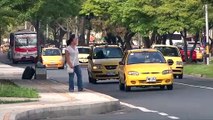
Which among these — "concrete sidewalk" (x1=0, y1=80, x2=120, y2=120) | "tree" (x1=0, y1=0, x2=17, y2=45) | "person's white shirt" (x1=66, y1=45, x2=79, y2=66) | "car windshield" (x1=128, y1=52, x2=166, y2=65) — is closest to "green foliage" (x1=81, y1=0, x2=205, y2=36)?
"car windshield" (x1=128, y1=52, x2=166, y2=65)

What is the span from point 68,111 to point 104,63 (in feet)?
50.7

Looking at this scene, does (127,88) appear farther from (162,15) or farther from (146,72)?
(162,15)

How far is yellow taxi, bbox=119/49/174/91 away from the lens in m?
25.3

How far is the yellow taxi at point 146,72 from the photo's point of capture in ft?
83.1

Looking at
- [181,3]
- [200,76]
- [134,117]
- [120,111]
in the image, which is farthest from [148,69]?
[181,3]

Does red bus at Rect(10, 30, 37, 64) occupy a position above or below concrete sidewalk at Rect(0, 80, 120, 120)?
above

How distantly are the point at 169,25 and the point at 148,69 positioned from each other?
25532 millimetres

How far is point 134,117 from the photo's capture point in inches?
A: 638

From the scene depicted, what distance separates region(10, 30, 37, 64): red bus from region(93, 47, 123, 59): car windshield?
38174 millimetres

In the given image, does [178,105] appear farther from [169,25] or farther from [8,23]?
[169,25]

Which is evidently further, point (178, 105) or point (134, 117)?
point (178, 105)

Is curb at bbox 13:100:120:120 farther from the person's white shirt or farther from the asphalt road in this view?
the person's white shirt

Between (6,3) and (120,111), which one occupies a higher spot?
(6,3)

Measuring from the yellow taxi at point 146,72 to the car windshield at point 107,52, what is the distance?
6.55 metres
